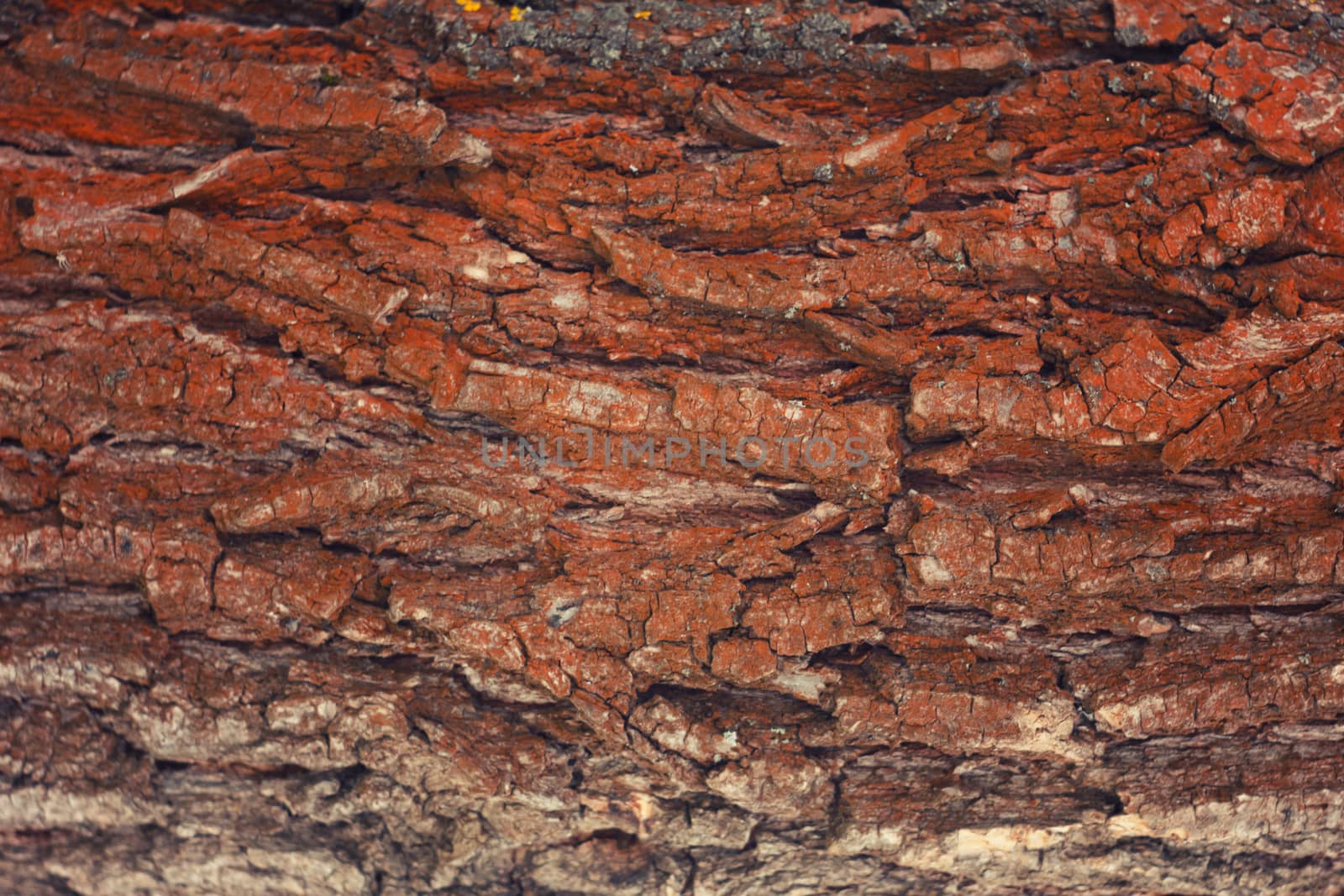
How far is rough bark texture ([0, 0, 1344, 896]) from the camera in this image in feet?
18.0

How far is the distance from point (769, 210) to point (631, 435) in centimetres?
163

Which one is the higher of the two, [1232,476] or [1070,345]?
[1070,345]

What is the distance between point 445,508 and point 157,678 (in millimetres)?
2074

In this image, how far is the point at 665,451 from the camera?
583cm

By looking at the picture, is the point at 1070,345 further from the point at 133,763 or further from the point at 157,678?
the point at 133,763

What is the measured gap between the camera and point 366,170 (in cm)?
609

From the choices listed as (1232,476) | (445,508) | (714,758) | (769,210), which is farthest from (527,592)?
(1232,476)

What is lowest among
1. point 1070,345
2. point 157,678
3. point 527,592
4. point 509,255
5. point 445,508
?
point 157,678

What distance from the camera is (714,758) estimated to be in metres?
5.62

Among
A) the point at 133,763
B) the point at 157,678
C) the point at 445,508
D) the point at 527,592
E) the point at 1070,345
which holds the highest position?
the point at 1070,345

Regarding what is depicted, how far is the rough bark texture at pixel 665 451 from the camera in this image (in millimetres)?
5477

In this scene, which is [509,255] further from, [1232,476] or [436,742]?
[1232,476]

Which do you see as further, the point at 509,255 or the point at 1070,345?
the point at 509,255

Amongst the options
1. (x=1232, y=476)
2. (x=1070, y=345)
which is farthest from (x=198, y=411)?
(x=1232, y=476)
